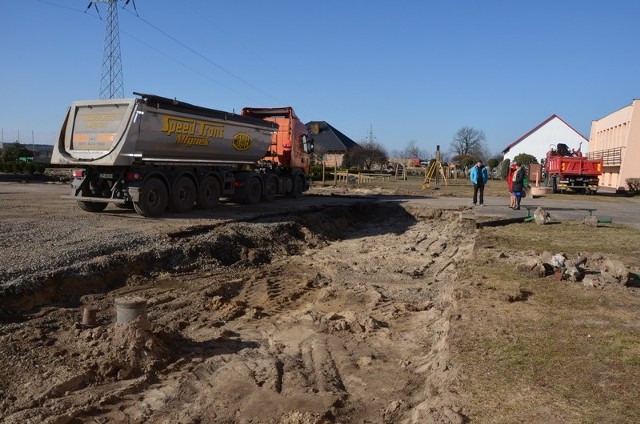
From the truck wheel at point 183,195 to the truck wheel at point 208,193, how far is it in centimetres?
46

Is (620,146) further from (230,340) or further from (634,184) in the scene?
(230,340)

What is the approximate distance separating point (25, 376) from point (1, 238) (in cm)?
525

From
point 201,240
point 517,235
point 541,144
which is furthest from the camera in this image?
point 541,144

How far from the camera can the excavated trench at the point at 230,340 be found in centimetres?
452

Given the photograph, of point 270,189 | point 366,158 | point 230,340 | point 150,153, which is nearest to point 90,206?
point 150,153

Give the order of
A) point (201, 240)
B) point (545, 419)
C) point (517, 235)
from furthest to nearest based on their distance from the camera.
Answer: point (517, 235) → point (201, 240) → point (545, 419)

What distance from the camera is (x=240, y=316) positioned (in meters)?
7.32

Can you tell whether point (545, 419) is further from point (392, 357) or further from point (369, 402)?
point (392, 357)

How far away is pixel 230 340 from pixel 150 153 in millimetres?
8462

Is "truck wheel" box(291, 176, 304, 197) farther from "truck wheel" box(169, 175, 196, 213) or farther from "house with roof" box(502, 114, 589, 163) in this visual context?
"house with roof" box(502, 114, 589, 163)

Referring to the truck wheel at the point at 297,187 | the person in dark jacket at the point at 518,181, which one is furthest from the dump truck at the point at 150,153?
the person in dark jacket at the point at 518,181

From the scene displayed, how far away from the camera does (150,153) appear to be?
13.5 m

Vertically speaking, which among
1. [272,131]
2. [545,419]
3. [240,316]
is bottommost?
[240,316]

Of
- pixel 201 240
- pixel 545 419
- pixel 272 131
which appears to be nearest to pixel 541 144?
pixel 272 131
